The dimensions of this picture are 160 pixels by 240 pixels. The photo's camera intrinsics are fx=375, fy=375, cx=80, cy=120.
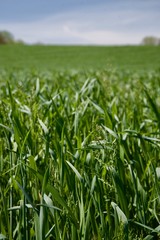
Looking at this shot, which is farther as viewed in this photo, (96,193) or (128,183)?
(128,183)

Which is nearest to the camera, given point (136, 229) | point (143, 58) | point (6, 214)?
point (6, 214)

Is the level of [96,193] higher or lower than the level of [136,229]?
higher

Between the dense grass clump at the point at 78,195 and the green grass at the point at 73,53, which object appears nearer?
the dense grass clump at the point at 78,195

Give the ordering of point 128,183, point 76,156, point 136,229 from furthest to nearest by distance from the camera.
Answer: point 128,183, point 76,156, point 136,229

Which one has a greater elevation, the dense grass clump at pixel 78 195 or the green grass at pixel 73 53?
the green grass at pixel 73 53

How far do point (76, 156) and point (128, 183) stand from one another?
349 mm

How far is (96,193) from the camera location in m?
1.58

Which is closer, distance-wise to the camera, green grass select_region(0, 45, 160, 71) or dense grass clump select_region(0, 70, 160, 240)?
dense grass clump select_region(0, 70, 160, 240)

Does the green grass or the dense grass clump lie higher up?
the green grass

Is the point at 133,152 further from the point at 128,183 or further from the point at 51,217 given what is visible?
the point at 51,217

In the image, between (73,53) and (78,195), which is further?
(73,53)

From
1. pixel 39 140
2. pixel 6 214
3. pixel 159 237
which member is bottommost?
pixel 159 237

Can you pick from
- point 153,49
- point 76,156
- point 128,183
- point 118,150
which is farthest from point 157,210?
point 153,49

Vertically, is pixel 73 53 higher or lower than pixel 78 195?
higher
